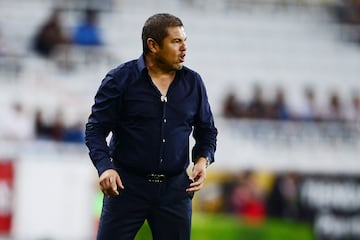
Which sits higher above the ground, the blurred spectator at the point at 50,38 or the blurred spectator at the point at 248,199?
the blurred spectator at the point at 50,38

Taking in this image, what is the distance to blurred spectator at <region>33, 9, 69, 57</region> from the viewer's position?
18.7 metres

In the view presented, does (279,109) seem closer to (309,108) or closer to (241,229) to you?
(309,108)

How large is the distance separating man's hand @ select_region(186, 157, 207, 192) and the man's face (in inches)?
22.6

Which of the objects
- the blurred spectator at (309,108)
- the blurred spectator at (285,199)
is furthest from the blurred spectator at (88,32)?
the blurred spectator at (285,199)

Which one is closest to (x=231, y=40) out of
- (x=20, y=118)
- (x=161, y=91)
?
(x=20, y=118)

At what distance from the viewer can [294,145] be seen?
60.8ft

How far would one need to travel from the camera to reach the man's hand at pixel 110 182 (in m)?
6.67

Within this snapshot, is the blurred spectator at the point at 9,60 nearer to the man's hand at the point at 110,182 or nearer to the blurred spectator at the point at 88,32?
the blurred spectator at the point at 88,32

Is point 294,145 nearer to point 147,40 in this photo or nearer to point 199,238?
point 199,238

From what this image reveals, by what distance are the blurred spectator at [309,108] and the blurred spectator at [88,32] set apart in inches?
132

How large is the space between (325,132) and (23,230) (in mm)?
5118

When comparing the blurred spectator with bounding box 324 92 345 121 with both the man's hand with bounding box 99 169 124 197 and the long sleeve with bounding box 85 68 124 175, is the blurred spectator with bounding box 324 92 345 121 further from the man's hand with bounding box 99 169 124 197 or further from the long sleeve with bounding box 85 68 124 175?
the man's hand with bounding box 99 169 124 197

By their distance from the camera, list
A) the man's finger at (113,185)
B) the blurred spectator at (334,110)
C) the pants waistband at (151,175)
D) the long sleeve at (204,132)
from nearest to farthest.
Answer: the man's finger at (113,185) < the pants waistband at (151,175) < the long sleeve at (204,132) < the blurred spectator at (334,110)

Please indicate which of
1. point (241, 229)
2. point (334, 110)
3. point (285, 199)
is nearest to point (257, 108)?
point (334, 110)
